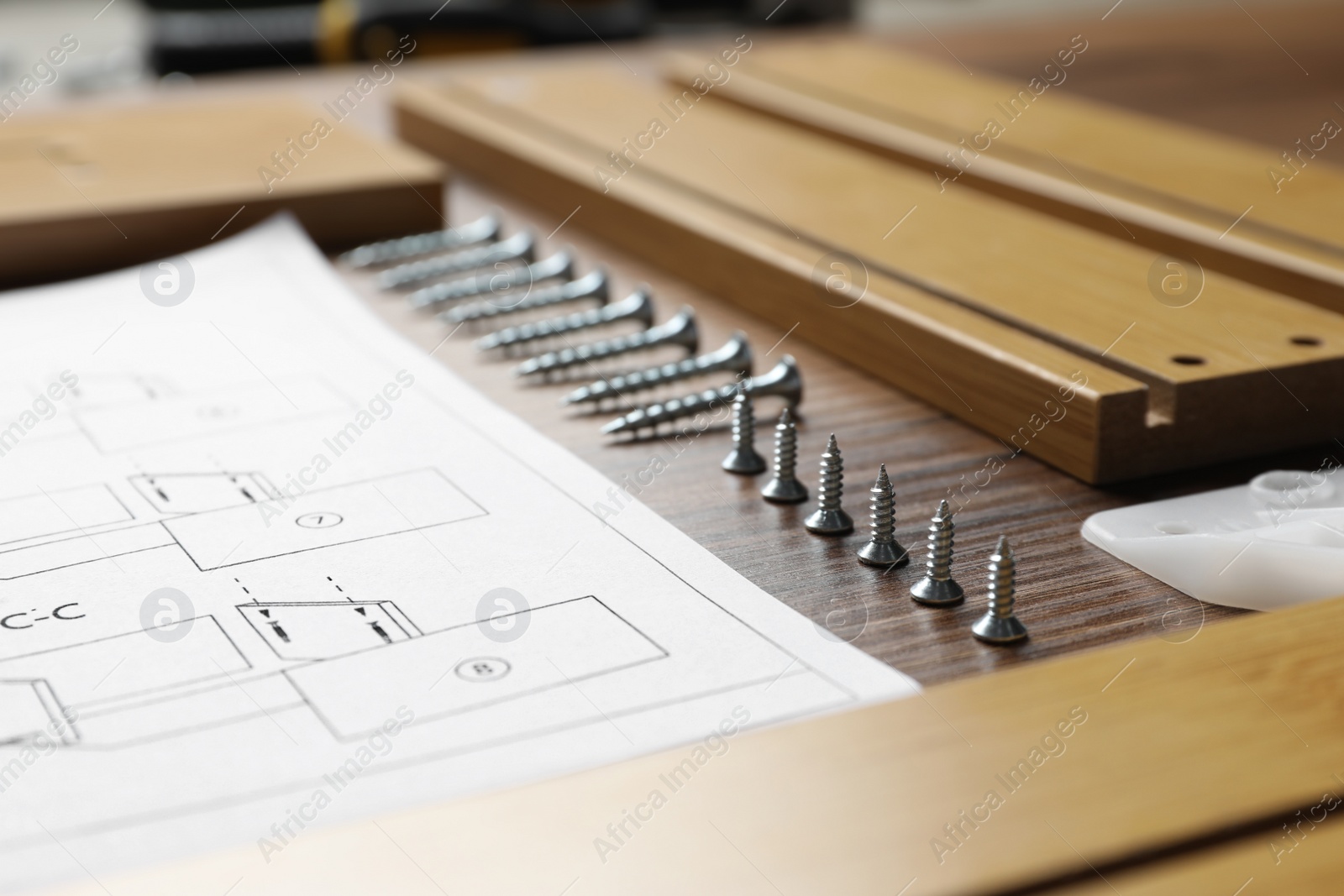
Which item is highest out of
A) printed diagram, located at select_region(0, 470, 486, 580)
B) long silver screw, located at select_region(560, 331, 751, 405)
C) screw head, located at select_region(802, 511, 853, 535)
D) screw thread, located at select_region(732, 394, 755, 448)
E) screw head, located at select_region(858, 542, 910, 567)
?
long silver screw, located at select_region(560, 331, 751, 405)

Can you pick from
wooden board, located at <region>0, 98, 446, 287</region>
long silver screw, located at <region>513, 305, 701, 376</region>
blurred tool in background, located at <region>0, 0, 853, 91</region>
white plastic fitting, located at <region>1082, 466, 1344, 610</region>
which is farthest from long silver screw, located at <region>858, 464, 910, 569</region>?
blurred tool in background, located at <region>0, 0, 853, 91</region>

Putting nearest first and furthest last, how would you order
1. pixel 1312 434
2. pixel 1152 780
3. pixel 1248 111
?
pixel 1152 780, pixel 1312 434, pixel 1248 111

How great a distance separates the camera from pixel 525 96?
1656mm

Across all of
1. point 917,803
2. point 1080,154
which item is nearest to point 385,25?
point 1080,154

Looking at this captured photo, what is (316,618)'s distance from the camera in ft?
2.23

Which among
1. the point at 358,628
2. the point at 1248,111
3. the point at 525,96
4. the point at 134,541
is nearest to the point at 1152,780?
the point at 358,628

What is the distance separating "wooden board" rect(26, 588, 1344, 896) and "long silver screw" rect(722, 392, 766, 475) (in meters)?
0.29

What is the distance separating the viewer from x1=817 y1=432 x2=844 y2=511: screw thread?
0.76 m

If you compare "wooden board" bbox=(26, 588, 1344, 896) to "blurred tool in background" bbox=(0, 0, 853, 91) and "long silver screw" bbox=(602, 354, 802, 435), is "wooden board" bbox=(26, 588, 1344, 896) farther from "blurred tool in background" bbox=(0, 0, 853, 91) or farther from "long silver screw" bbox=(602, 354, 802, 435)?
"blurred tool in background" bbox=(0, 0, 853, 91)

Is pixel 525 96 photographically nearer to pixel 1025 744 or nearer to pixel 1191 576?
pixel 1191 576

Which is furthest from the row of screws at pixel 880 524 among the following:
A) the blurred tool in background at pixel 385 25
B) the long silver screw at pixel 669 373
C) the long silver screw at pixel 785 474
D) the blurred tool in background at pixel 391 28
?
the blurred tool in background at pixel 391 28

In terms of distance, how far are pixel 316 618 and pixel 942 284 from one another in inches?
21.0

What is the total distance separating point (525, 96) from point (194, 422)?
828 millimetres

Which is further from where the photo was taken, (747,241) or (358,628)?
(747,241)
